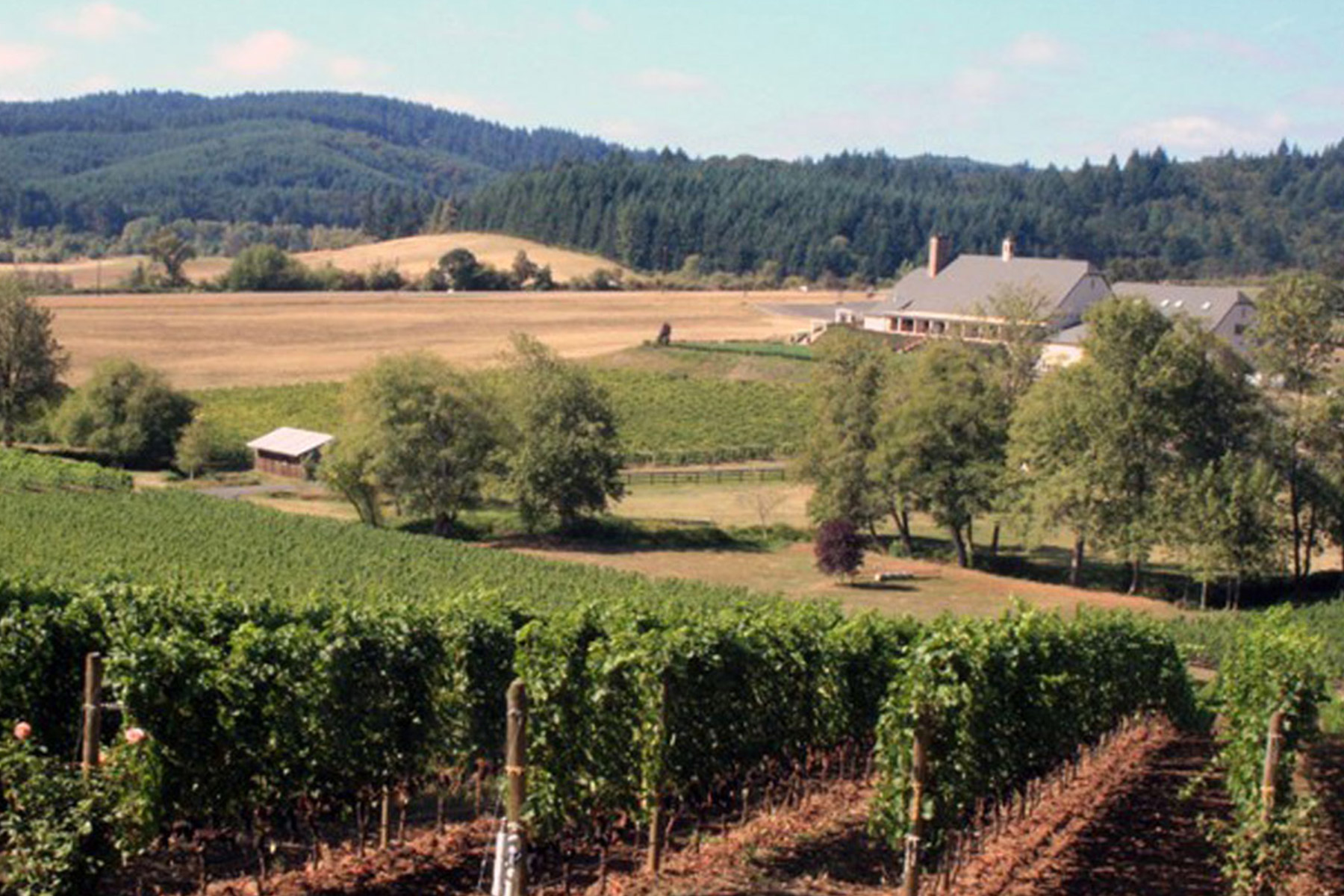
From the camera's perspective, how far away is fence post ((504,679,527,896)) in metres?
8.93

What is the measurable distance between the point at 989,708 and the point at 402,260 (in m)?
163

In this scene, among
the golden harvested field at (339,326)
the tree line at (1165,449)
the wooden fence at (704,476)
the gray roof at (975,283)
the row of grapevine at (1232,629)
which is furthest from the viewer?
the gray roof at (975,283)

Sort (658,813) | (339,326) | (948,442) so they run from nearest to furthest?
1. (658,813)
2. (948,442)
3. (339,326)

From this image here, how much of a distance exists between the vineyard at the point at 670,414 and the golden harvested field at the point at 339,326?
6.52 meters

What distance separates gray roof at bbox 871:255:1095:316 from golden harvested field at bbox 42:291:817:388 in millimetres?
12146

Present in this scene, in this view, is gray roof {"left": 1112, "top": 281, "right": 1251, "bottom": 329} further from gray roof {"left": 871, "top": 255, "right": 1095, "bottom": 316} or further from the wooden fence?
the wooden fence

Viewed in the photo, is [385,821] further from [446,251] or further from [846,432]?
[446,251]

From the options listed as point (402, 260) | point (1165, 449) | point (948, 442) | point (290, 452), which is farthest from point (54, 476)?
point (402, 260)

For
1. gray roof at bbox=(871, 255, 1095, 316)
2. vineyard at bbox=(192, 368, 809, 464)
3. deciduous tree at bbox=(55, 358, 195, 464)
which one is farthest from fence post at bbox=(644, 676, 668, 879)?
gray roof at bbox=(871, 255, 1095, 316)

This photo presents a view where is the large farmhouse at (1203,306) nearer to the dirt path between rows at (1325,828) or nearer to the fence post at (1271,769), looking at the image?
the dirt path between rows at (1325,828)

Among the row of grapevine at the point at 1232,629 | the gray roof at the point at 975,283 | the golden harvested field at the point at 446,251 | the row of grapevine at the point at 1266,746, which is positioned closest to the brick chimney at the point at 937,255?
the gray roof at the point at 975,283

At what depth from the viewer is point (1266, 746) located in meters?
16.0

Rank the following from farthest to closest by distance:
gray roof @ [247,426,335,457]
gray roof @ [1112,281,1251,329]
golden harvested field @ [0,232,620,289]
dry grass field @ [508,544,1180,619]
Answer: golden harvested field @ [0,232,620,289], gray roof @ [1112,281,1251,329], gray roof @ [247,426,335,457], dry grass field @ [508,544,1180,619]

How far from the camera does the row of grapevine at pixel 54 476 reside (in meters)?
51.4
